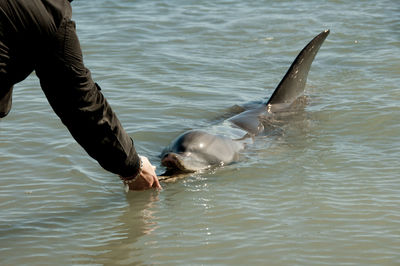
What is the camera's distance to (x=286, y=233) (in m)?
4.29

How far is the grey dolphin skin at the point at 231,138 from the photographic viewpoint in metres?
5.49

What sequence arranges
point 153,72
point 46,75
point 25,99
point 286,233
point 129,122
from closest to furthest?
point 46,75 < point 286,233 < point 129,122 < point 25,99 < point 153,72

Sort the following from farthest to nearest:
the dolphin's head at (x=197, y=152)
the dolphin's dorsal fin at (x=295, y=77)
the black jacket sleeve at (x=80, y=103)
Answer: the dolphin's dorsal fin at (x=295, y=77), the dolphin's head at (x=197, y=152), the black jacket sleeve at (x=80, y=103)

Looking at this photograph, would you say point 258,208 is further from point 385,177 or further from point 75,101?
point 75,101

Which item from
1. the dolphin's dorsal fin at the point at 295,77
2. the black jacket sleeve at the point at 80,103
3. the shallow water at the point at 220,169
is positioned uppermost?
the black jacket sleeve at the point at 80,103

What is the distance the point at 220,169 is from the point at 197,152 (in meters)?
0.22

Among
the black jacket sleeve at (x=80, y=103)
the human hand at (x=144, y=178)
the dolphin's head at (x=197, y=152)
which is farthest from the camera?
the dolphin's head at (x=197, y=152)

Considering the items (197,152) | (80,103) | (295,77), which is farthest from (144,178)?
(295,77)

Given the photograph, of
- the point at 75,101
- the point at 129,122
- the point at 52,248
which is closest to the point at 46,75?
the point at 75,101

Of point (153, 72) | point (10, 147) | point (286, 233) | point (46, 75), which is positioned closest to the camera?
point (46, 75)

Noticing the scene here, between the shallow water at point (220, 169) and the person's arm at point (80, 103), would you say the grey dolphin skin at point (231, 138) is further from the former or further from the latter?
the person's arm at point (80, 103)

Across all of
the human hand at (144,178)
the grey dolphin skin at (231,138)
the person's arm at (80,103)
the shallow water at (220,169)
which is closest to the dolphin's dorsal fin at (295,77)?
the grey dolphin skin at (231,138)

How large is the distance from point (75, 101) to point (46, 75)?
21cm

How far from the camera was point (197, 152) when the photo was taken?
5570mm
